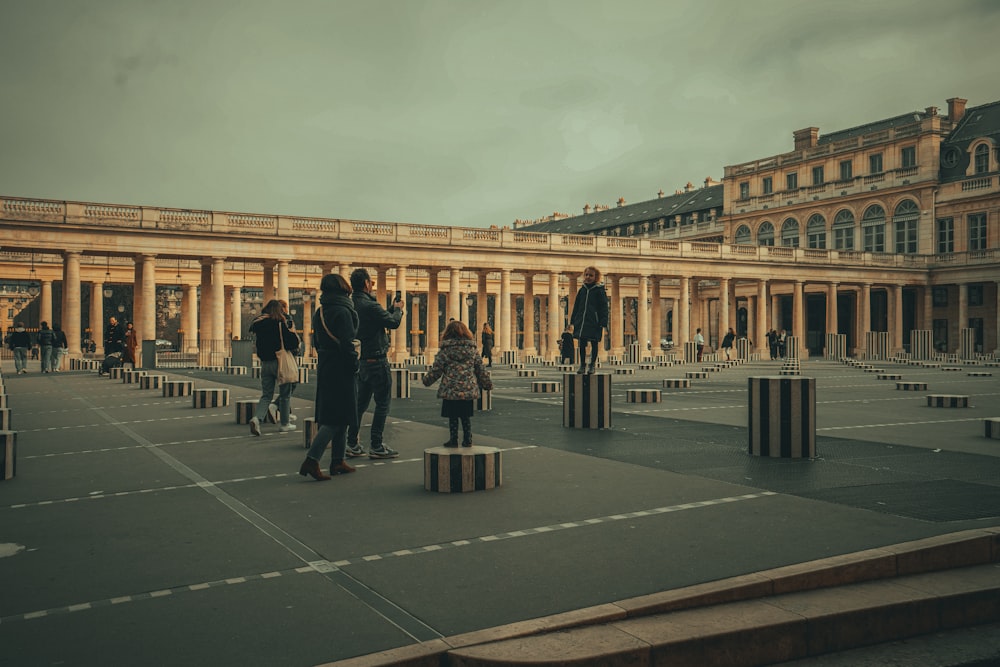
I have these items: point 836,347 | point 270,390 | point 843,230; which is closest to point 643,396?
point 270,390

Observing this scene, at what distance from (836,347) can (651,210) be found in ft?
124

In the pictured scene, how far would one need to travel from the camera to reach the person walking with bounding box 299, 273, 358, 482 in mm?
8328

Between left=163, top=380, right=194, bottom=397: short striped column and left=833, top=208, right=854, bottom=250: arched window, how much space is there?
61.3m

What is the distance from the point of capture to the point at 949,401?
1689cm

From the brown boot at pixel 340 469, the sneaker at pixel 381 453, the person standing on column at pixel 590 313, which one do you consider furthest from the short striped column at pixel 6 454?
the person standing on column at pixel 590 313

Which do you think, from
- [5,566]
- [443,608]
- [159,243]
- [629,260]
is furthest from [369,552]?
[629,260]

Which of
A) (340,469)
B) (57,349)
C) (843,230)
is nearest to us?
(340,469)

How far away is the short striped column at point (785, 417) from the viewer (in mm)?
9602

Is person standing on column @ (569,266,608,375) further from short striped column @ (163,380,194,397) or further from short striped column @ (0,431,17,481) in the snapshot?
short striped column @ (163,380,194,397)

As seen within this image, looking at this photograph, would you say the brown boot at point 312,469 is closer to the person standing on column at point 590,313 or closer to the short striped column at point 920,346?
the person standing on column at point 590,313

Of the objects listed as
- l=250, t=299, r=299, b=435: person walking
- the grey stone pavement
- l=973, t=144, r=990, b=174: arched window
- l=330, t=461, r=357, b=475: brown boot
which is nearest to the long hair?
the grey stone pavement

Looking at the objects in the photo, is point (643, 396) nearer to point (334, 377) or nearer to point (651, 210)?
point (334, 377)

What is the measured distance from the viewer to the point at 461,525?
633 centimetres

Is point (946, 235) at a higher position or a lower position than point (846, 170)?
lower
